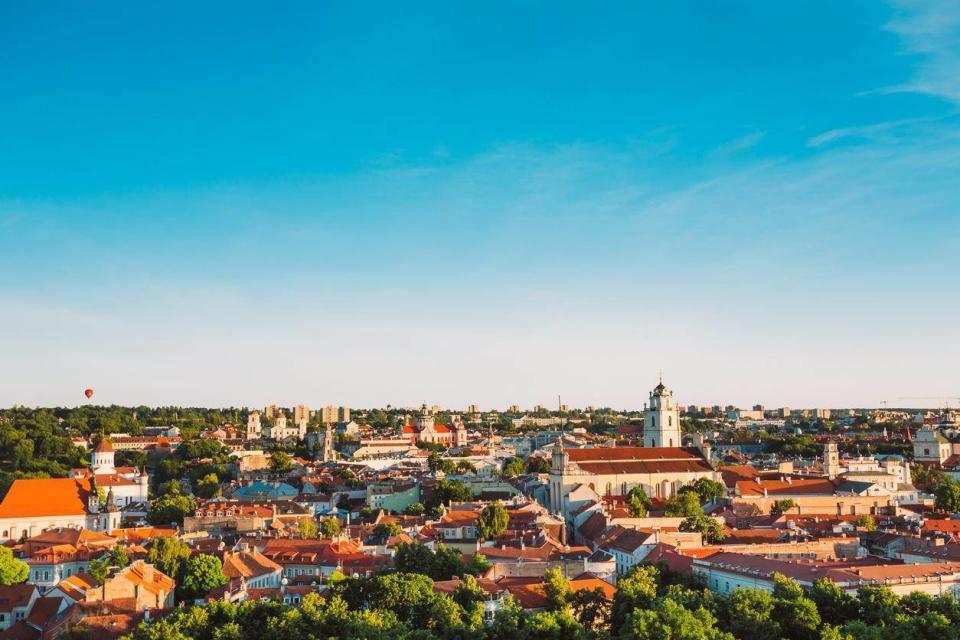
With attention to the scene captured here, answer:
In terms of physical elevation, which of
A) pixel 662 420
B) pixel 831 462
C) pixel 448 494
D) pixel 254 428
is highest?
pixel 662 420

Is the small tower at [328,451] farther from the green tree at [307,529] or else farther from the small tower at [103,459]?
the green tree at [307,529]

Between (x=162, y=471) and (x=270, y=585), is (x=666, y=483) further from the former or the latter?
(x=162, y=471)

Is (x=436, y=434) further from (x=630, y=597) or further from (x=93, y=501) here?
(x=630, y=597)

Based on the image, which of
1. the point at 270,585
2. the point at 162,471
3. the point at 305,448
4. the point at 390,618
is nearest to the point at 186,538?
the point at 270,585

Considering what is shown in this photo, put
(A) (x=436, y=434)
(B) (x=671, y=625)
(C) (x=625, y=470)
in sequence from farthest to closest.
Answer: (A) (x=436, y=434) → (C) (x=625, y=470) → (B) (x=671, y=625)

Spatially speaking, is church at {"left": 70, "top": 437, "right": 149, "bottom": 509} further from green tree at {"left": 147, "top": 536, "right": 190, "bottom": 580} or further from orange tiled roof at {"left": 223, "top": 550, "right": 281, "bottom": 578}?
orange tiled roof at {"left": 223, "top": 550, "right": 281, "bottom": 578}

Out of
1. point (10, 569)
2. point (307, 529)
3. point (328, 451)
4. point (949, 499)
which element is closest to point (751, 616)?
point (307, 529)

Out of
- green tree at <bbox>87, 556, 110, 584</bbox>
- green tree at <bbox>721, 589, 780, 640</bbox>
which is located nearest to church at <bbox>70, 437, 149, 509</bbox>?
green tree at <bbox>87, 556, 110, 584</bbox>
